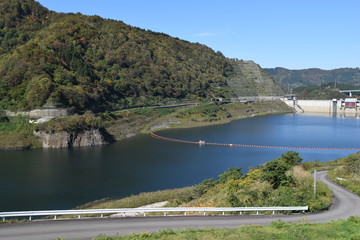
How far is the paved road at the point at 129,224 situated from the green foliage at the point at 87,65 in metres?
74.6

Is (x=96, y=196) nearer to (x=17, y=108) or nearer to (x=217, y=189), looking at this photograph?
(x=217, y=189)

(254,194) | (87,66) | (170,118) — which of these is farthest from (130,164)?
(87,66)

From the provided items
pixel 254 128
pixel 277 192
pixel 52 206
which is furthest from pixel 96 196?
pixel 254 128

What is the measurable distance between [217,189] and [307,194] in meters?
12.3

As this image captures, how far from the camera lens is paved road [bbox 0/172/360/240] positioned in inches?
889

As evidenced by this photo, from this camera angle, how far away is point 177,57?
188 meters

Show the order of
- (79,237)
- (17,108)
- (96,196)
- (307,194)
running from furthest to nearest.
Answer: (17,108)
(96,196)
(307,194)
(79,237)

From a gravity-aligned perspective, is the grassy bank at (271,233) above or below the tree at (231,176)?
above

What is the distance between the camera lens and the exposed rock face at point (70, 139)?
83812 mm

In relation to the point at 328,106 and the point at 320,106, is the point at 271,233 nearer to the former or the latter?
the point at 328,106

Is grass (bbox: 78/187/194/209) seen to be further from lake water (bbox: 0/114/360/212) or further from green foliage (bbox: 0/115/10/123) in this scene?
green foliage (bbox: 0/115/10/123)

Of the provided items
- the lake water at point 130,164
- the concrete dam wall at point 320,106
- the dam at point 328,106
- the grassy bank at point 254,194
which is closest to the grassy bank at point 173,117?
the lake water at point 130,164

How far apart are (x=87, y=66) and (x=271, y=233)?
113718 mm

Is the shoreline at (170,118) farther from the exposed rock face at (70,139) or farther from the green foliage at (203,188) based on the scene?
the green foliage at (203,188)
